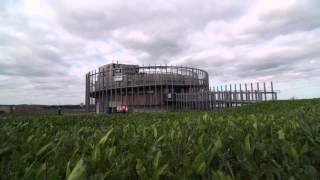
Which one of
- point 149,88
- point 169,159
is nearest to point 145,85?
point 149,88

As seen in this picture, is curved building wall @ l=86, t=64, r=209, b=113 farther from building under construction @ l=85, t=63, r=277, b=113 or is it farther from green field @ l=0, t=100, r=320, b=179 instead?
green field @ l=0, t=100, r=320, b=179

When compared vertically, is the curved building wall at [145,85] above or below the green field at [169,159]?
above

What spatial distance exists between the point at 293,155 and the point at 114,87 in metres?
50.7

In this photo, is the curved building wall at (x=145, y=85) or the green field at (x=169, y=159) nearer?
the green field at (x=169, y=159)

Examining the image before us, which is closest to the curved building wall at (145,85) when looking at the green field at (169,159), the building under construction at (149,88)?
the building under construction at (149,88)

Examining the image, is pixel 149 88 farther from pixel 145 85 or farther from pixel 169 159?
pixel 169 159

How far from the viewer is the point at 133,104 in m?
48.8

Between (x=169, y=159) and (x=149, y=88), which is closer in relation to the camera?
(x=169, y=159)

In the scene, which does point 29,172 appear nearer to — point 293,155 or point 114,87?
point 293,155

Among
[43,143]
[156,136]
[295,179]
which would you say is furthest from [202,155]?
[43,143]

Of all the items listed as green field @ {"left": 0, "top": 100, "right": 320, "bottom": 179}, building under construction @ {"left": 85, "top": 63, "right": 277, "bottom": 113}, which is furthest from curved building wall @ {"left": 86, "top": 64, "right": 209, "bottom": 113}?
green field @ {"left": 0, "top": 100, "right": 320, "bottom": 179}

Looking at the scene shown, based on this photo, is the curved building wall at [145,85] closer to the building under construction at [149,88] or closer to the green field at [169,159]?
the building under construction at [149,88]

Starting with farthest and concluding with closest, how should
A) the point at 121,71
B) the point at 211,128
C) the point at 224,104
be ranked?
the point at 121,71 < the point at 224,104 < the point at 211,128

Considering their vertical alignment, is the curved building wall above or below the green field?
above
